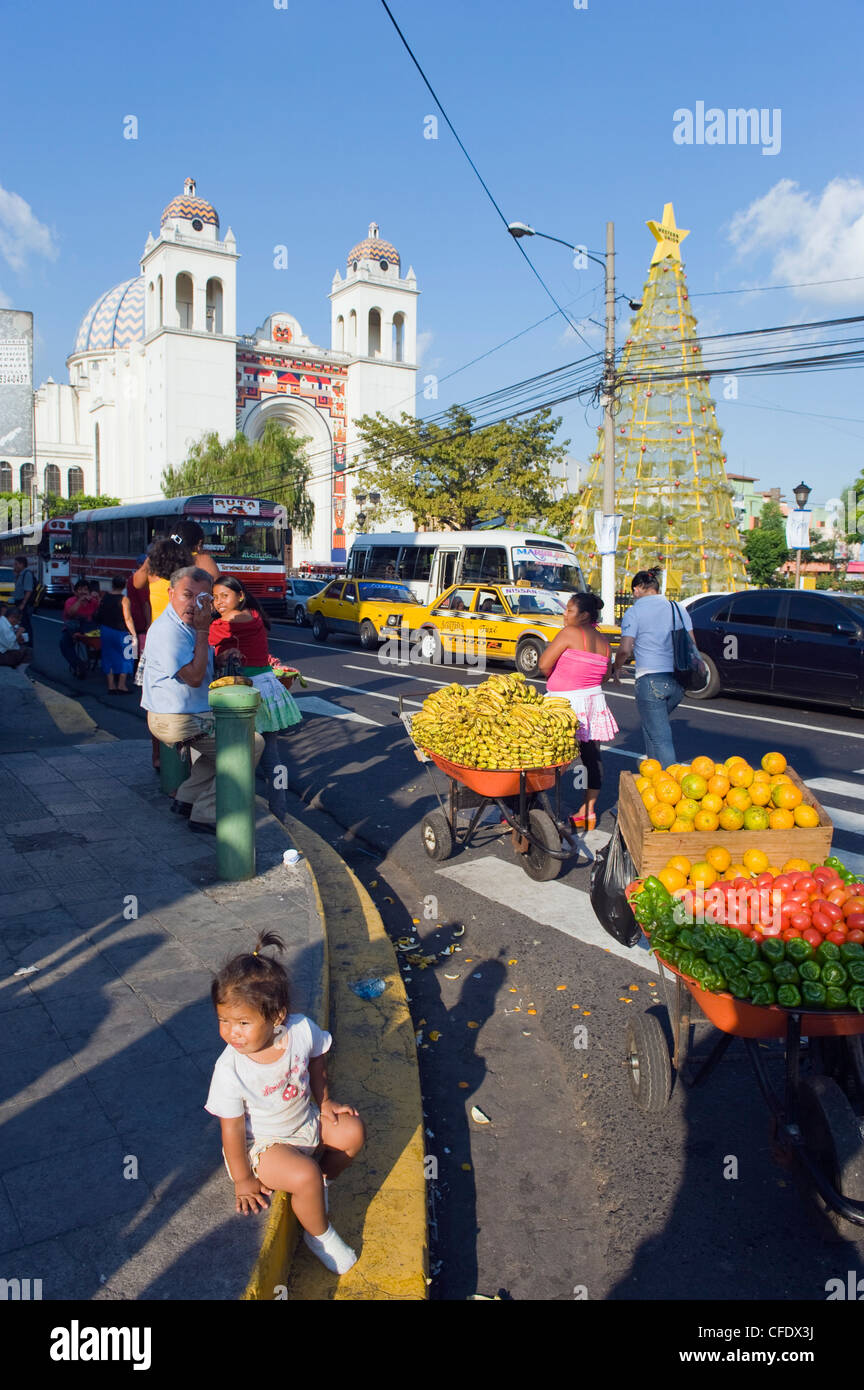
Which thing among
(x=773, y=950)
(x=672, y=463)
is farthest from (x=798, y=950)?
(x=672, y=463)

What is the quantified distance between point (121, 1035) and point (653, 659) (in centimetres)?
468

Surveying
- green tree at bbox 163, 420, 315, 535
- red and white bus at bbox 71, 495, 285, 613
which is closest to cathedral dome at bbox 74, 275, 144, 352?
green tree at bbox 163, 420, 315, 535

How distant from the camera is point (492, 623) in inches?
725

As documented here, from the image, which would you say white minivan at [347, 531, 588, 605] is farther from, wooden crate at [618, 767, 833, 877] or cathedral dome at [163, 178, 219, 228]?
cathedral dome at [163, 178, 219, 228]

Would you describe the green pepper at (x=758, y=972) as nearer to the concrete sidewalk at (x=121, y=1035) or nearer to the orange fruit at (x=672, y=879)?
the orange fruit at (x=672, y=879)

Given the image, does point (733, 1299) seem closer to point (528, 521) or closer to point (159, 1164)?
point (159, 1164)

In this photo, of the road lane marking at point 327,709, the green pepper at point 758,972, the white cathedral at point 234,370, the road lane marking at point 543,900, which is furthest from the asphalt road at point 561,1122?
the white cathedral at point 234,370

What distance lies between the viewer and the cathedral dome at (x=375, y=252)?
67812 mm

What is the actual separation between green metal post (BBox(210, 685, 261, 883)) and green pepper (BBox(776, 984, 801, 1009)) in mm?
3340

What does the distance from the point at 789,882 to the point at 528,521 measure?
35.2 metres

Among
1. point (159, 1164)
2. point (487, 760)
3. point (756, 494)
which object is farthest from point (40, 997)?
point (756, 494)

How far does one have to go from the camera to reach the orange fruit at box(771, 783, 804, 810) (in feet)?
13.9

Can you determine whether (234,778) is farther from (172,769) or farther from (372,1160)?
(372,1160)

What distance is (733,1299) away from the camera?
272 cm
